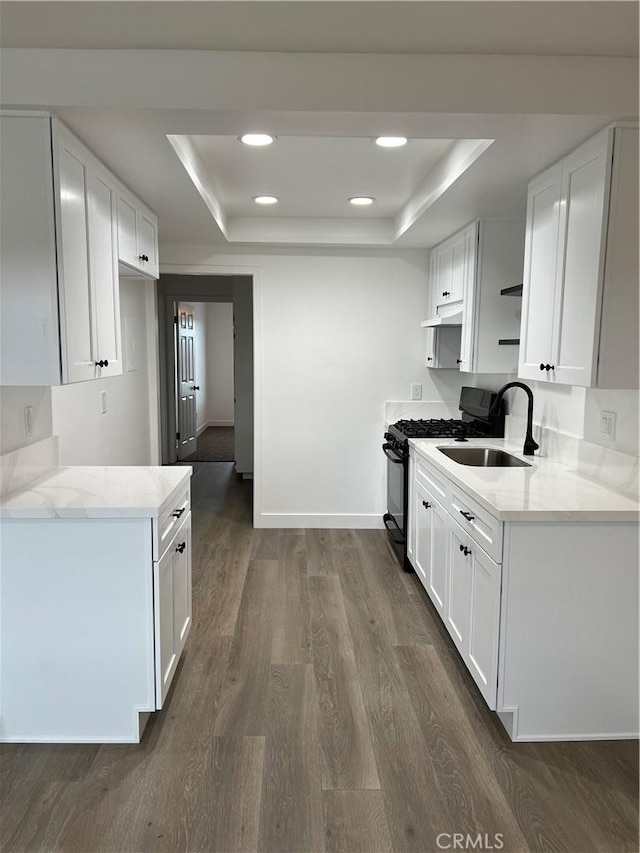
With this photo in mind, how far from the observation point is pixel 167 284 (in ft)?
22.9

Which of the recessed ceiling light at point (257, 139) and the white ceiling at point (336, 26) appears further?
the recessed ceiling light at point (257, 139)

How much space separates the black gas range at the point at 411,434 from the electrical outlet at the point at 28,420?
2216mm

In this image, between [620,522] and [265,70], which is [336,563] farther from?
[265,70]

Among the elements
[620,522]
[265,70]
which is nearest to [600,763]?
[620,522]

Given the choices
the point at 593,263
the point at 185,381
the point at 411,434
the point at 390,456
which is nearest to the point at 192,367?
the point at 185,381

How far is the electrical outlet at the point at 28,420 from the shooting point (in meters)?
2.54

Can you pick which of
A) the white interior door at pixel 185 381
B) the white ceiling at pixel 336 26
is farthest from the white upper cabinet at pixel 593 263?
the white interior door at pixel 185 381

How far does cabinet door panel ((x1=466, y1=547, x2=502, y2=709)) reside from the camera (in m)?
2.21

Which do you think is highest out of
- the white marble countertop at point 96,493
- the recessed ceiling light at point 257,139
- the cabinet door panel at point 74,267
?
the recessed ceiling light at point 257,139

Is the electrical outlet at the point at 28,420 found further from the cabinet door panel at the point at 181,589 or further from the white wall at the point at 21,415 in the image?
the cabinet door panel at the point at 181,589

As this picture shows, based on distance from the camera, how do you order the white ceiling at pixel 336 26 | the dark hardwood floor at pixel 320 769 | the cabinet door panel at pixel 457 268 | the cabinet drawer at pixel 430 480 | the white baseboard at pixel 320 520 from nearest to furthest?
the white ceiling at pixel 336 26, the dark hardwood floor at pixel 320 769, the cabinet drawer at pixel 430 480, the cabinet door panel at pixel 457 268, the white baseboard at pixel 320 520

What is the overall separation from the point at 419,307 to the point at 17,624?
3581 millimetres

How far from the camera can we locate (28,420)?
2570mm

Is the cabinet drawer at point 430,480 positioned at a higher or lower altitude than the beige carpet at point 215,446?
higher
